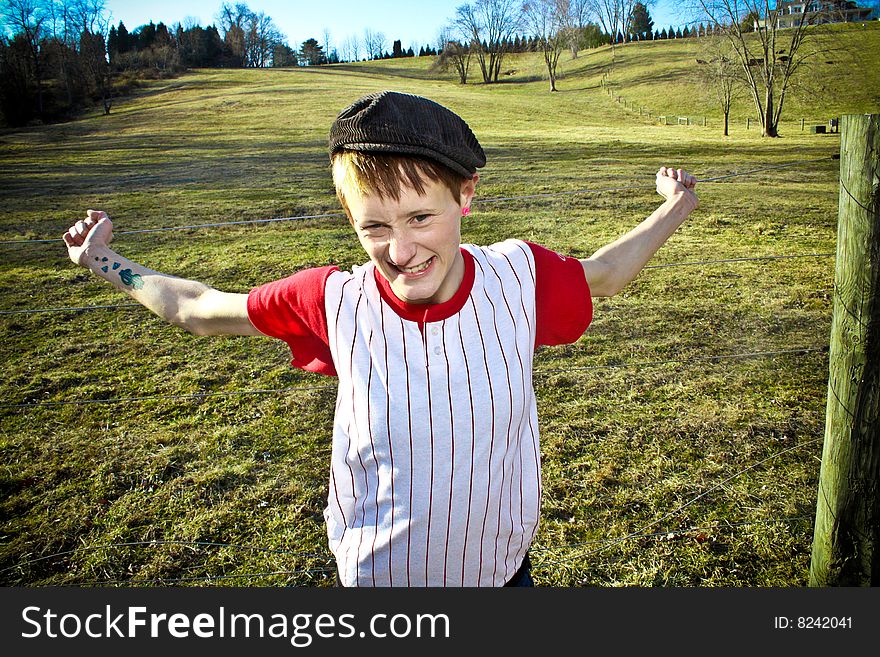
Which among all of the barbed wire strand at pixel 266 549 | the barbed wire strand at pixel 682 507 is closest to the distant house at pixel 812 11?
the barbed wire strand at pixel 682 507

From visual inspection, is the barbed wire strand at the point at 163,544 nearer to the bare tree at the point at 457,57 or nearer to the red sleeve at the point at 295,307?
the red sleeve at the point at 295,307

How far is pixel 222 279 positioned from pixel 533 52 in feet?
115

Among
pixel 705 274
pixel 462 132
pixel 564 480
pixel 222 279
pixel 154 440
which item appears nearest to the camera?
pixel 462 132

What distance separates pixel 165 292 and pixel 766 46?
84.4 ft

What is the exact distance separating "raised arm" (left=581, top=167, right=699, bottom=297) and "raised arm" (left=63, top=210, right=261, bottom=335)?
0.81 metres

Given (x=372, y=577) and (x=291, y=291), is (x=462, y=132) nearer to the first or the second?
(x=291, y=291)

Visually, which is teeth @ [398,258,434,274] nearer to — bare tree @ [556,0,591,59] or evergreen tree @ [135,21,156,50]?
bare tree @ [556,0,591,59]

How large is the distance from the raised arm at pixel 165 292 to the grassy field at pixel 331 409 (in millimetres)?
1677

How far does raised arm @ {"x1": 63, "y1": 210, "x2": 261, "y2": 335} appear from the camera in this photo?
132cm

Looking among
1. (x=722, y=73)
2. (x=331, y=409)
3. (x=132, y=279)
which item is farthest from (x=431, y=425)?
(x=722, y=73)

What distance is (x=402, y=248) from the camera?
1116 millimetres

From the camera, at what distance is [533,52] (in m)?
37.0

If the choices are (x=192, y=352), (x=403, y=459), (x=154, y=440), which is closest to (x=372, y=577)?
(x=403, y=459)

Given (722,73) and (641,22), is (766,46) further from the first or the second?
(641,22)
